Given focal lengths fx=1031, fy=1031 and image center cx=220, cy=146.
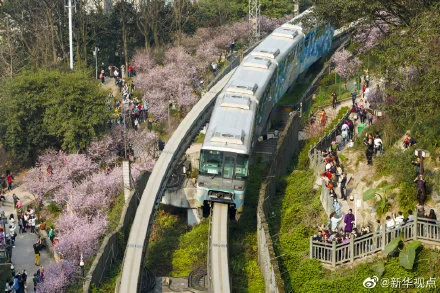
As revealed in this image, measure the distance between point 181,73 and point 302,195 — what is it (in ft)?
99.8

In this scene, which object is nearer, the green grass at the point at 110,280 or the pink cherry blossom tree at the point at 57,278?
the green grass at the point at 110,280

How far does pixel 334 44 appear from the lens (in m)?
88.1

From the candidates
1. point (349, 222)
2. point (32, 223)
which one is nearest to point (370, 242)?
point (349, 222)

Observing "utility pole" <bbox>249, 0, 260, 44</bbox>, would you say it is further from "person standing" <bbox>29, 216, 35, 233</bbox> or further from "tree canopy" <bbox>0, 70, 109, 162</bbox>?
"person standing" <bbox>29, 216, 35, 233</bbox>

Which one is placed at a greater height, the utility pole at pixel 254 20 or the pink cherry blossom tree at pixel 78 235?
the utility pole at pixel 254 20

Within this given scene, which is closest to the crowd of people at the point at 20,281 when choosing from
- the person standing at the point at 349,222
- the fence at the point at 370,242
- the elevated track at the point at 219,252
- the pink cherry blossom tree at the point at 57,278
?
the pink cherry blossom tree at the point at 57,278

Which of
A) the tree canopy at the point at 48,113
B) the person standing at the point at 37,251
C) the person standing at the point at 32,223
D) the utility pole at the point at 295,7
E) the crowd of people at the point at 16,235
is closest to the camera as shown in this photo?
the crowd of people at the point at 16,235

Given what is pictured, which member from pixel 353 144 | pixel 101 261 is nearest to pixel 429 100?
pixel 353 144

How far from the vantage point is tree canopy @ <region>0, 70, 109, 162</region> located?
7000 centimetres

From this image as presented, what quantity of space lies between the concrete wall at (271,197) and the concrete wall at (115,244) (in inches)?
288

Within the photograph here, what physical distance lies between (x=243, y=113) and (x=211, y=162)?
474 cm

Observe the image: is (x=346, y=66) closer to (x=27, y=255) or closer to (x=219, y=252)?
(x=219, y=252)

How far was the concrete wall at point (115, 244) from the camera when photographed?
48094 millimetres

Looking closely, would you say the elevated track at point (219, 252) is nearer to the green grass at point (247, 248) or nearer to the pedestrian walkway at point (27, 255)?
the green grass at point (247, 248)
